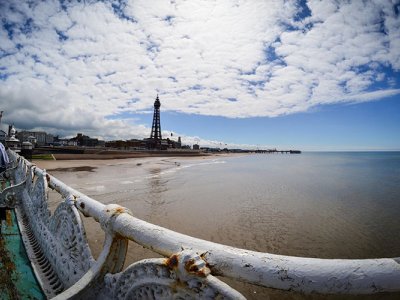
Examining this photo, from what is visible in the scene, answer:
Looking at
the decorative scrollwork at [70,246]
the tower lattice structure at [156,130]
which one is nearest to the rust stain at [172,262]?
the decorative scrollwork at [70,246]

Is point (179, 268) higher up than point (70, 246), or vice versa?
point (179, 268)

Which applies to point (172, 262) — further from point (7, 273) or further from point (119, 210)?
point (7, 273)

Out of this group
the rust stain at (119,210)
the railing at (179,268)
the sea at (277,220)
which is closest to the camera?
the railing at (179,268)

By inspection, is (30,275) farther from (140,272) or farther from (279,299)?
(279,299)

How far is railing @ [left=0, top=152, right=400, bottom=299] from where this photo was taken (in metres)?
0.78

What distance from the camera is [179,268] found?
3.00 ft

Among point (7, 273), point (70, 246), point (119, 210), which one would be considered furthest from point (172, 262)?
point (7, 273)

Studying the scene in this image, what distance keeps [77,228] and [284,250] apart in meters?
4.94

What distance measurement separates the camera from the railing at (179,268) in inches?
30.6

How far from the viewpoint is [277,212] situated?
845 cm

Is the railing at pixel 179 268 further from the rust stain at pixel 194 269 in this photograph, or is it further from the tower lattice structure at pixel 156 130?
Result: the tower lattice structure at pixel 156 130

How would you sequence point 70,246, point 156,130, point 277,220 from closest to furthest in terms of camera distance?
point 70,246 < point 277,220 < point 156,130

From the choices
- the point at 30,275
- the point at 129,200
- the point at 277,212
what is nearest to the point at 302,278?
the point at 30,275

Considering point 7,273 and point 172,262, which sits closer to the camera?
point 172,262
